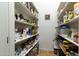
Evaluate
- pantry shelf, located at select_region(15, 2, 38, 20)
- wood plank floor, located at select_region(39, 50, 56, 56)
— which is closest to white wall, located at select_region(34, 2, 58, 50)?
wood plank floor, located at select_region(39, 50, 56, 56)

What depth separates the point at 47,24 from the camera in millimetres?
1356

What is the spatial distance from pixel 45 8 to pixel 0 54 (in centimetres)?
64

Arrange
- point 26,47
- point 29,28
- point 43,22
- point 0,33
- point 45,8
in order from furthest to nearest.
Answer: point 29,28, point 26,47, point 43,22, point 45,8, point 0,33

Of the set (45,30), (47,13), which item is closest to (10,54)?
(45,30)

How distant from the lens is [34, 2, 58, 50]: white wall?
1.29 metres

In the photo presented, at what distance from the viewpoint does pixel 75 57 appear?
1273mm

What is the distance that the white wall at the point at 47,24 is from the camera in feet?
4.24

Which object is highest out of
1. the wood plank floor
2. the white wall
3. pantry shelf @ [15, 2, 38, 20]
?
pantry shelf @ [15, 2, 38, 20]

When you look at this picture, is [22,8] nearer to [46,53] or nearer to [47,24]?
[47,24]

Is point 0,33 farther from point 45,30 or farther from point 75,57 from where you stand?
point 75,57

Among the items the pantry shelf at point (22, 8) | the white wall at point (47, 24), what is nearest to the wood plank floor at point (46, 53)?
the white wall at point (47, 24)

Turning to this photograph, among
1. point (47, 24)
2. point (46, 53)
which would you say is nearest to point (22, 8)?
point (47, 24)

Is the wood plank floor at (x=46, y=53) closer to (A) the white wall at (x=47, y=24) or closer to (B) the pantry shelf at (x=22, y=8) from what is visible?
(A) the white wall at (x=47, y=24)

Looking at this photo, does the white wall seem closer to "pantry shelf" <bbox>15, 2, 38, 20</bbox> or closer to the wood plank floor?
the wood plank floor
